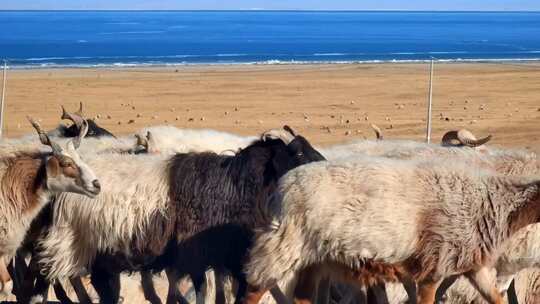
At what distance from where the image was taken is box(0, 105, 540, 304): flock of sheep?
8.56 metres

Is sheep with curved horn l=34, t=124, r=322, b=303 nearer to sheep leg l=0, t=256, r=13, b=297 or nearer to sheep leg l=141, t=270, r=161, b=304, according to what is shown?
sheep leg l=141, t=270, r=161, b=304

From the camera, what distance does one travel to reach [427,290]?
870cm

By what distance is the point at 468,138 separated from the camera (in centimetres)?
1214

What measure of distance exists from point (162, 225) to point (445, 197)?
2515mm

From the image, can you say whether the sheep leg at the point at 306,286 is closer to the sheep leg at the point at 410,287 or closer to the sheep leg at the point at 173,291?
the sheep leg at the point at 410,287

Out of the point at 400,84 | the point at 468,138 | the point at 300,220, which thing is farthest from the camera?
the point at 400,84

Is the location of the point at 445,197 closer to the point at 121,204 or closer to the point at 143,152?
the point at 121,204

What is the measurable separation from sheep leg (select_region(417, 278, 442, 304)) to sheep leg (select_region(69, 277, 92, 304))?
345 cm

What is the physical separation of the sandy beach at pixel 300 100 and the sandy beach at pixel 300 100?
26 millimetres

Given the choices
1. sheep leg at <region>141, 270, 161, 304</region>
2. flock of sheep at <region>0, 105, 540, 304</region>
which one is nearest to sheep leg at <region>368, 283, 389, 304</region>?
flock of sheep at <region>0, 105, 540, 304</region>

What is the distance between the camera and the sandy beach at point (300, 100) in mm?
23453

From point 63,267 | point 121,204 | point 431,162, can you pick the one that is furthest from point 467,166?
point 63,267

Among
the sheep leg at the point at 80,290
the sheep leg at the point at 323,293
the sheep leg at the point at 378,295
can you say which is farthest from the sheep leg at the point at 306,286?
the sheep leg at the point at 80,290

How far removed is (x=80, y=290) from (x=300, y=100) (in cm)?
1911
